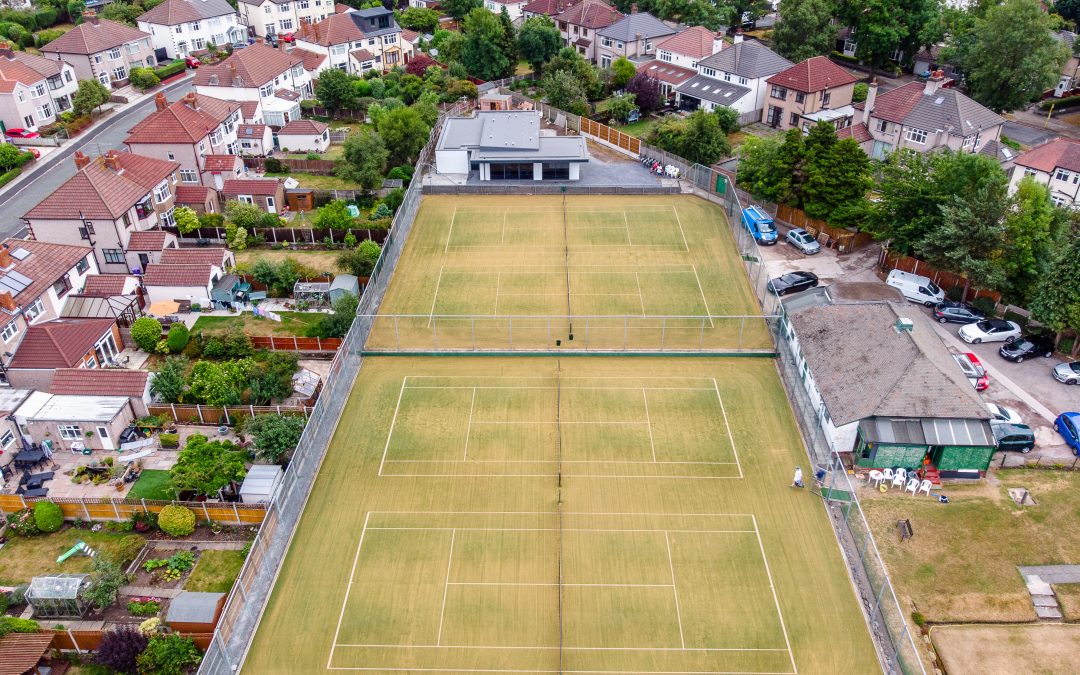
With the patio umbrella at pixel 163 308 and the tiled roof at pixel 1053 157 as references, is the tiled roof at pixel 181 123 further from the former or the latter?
the tiled roof at pixel 1053 157

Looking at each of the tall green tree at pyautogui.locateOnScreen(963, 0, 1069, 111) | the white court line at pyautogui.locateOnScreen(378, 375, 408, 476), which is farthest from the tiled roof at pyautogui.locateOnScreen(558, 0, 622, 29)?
the white court line at pyautogui.locateOnScreen(378, 375, 408, 476)

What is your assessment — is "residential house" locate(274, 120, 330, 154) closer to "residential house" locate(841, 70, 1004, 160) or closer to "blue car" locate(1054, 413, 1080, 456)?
"residential house" locate(841, 70, 1004, 160)

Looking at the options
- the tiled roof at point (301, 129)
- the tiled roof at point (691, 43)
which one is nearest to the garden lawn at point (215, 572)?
the tiled roof at point (301, 129)

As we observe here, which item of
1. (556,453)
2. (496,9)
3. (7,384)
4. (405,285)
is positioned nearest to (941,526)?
(556,453)

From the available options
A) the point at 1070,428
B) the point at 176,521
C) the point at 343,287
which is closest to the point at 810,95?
the point at 1070,428

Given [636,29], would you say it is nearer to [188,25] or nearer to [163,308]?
[188,25]

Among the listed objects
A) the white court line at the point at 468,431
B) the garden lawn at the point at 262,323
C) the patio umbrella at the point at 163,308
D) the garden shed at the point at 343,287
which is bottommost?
the garden lawn at the point at 262,323
